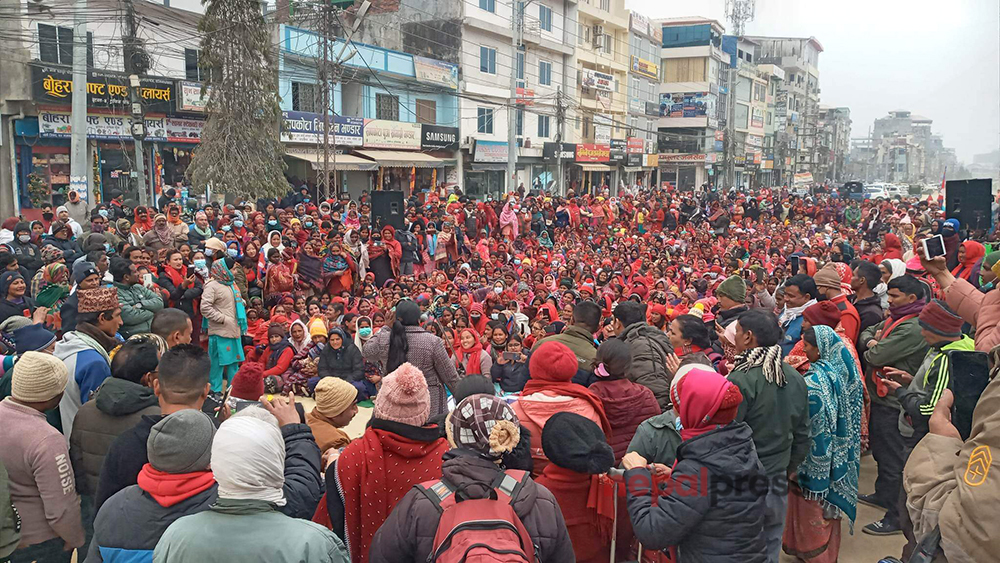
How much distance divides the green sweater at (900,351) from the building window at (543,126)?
3323 centimetres

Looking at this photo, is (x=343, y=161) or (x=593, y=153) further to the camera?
(x=593, y=153)

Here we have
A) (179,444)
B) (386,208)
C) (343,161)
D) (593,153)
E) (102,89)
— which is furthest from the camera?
(593,153)

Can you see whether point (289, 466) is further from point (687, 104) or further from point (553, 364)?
point (687, 104)

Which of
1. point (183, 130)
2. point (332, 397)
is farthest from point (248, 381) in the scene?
point (183, 130)

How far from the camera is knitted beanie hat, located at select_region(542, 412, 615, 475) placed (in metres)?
2.98

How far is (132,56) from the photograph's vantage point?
1445cm

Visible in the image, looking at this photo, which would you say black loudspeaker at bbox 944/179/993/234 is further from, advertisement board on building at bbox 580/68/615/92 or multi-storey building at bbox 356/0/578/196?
advertisement board on building at bbox 580/68/615/92

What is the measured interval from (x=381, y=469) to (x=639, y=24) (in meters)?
48.2

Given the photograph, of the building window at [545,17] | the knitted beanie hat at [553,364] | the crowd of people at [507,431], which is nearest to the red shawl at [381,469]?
the crowd of people at [507,431]

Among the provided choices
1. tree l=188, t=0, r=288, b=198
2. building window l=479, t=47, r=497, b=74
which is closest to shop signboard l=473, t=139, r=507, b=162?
building window l=479, t=47, r=497, b=74

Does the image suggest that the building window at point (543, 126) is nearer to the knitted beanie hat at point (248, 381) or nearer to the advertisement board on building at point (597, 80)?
the advertisement board on building at point (597, 80)

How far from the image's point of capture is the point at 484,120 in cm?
3244

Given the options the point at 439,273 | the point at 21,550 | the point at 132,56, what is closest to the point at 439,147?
the point at 132,56

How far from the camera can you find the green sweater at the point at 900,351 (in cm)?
466
